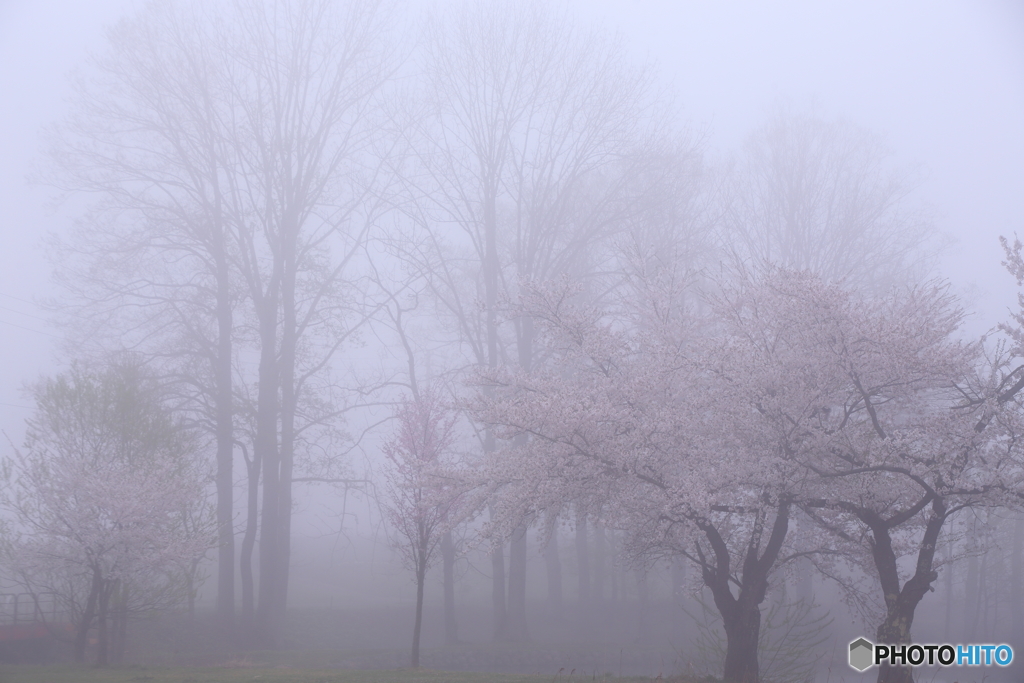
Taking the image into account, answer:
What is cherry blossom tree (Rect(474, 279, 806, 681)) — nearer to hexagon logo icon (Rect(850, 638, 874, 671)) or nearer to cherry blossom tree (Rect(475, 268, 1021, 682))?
cherry blossom tree (Rect(475, 268, 1021, 682))

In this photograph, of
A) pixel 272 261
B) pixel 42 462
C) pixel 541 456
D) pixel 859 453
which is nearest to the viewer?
pixel 859 453

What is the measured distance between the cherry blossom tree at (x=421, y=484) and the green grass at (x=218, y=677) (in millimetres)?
2171

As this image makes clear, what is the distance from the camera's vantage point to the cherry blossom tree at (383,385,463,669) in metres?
12.3

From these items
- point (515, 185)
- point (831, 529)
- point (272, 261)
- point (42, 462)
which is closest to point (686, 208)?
point (515, 185)

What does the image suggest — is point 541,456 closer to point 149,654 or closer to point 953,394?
point 953,394

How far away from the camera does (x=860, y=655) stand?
473 inches

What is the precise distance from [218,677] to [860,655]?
11.0 metres

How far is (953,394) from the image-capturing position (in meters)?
11.4

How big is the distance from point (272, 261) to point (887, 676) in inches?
826

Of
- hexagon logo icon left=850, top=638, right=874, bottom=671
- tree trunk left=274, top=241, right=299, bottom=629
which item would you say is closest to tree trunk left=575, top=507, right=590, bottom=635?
tree trunk left=274, top=241, right=299, bottom=629

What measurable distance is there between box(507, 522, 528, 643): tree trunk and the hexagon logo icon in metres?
Result: 11.2

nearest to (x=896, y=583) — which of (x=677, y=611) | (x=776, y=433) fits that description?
(x=776, y=433)

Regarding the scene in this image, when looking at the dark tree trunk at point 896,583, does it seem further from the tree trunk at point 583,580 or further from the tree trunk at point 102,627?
the tree trunk at point 583,580

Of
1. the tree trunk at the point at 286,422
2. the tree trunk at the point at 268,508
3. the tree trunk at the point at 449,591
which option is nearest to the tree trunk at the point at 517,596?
the tree trunk at the point at 449,591
